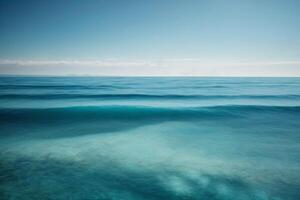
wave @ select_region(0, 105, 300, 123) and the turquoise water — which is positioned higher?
wave @ select_region(0, 105, 300, 123)

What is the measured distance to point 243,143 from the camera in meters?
8.16

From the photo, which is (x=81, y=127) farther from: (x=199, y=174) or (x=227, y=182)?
(x=227, y=182)

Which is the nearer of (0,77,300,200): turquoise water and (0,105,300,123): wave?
(0,77,300,200): turquoise water

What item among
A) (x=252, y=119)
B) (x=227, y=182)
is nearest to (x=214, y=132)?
(x=252, y=119)

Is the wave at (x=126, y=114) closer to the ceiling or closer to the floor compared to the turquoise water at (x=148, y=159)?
closer to the ceiling

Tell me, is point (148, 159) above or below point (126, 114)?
below

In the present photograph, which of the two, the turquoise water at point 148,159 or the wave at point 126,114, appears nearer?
the turquoise water at point 148,159

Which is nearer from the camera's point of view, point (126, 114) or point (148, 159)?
point (148, 159)

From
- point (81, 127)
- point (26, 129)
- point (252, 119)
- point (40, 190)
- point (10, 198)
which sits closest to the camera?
point (10, 198)

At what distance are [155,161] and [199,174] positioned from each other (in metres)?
1.48

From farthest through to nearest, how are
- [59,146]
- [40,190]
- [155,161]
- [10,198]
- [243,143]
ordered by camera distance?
[243,143]
[59,146]
[155,161]
[40,190]
[10,198]

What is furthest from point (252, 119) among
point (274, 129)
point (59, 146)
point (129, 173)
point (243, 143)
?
point (59, 146)

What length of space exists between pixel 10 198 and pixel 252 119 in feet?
44.5

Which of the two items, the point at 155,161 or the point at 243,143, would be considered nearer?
the point at 155,161
